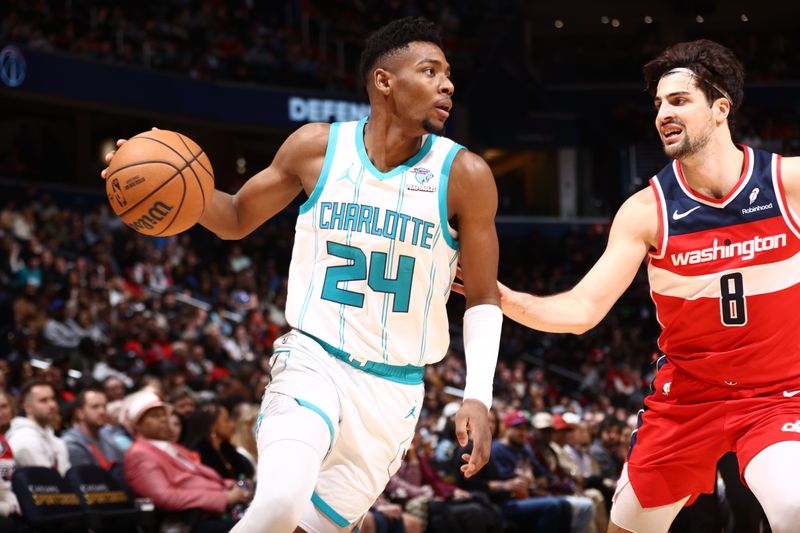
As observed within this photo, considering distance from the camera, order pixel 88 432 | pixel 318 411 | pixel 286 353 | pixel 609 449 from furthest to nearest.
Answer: pixel 609 449 → pixel 88 432 → pixel 286 353 → pixel 318 411

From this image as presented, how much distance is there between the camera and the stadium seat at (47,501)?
7492 mm

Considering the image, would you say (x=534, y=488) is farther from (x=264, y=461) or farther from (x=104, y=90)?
(x=104, y=90)

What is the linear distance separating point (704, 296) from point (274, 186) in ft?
6.08

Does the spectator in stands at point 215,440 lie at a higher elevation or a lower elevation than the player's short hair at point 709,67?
lower

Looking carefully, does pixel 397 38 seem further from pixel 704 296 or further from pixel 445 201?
pixel 704 296

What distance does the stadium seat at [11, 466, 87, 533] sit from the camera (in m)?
7.49

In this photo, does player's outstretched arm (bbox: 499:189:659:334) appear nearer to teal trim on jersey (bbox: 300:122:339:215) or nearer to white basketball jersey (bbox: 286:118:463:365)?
white basketball jersey (bbox: 286:118:463:365)

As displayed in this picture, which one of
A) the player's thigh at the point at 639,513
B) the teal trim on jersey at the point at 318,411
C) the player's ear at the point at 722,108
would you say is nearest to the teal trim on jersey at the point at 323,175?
the teal trim on jersey at the point at 318,411

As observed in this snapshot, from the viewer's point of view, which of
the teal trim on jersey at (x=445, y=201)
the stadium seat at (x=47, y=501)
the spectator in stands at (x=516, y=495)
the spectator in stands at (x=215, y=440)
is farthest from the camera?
the spectator in stands at (x=516, y=495)

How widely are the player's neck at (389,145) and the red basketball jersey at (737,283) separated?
1132mm

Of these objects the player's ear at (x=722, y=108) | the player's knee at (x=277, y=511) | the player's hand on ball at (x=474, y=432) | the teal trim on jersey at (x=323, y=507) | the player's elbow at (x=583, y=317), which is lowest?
the teal trim on jersey at (x=323, y=507)

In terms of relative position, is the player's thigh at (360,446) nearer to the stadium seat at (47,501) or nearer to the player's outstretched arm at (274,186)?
the player's outstretched arm at (274,186)

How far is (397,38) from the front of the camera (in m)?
4.57

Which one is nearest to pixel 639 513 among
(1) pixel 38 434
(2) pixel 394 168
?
(2) pixel 394 168
